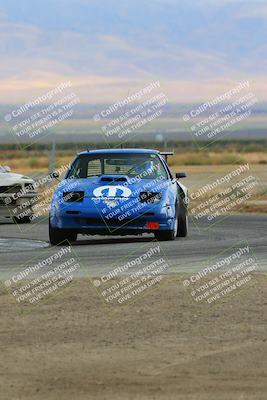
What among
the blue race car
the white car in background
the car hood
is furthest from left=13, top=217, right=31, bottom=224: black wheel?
the car hood

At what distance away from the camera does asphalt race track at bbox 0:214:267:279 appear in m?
15.5

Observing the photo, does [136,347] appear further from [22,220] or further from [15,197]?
[22,220]

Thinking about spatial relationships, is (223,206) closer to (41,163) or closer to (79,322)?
(79,322)

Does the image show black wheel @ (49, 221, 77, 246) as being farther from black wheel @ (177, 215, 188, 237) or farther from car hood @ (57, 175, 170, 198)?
black wheel @ (177, 215, 188, 237)

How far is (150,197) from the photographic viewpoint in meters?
18.9

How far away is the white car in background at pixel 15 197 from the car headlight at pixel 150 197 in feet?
20.4

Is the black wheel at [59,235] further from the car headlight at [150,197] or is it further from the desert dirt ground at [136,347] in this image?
the desert dirt ground at [136,347]

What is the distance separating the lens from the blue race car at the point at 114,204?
18.6m

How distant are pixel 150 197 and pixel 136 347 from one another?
9327mm

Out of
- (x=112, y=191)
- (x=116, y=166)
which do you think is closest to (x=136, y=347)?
(x=112, y=191)

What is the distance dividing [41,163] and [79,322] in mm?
69006

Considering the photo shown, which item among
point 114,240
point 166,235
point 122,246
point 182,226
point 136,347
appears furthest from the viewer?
point 182,226

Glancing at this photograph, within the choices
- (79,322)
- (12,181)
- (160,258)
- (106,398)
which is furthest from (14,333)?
(12,181)

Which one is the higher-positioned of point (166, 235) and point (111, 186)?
point (111, 186)
